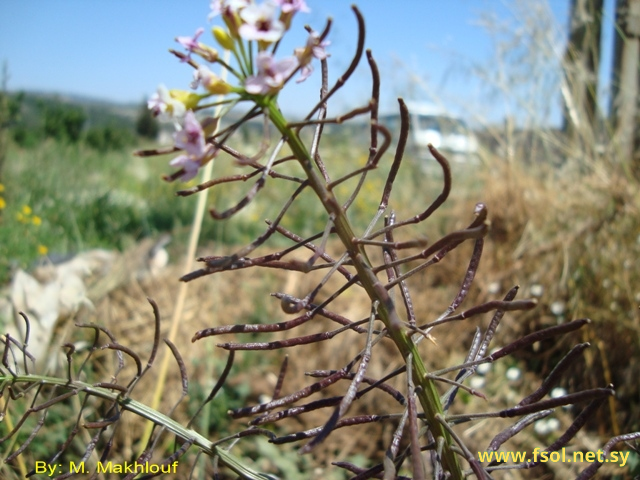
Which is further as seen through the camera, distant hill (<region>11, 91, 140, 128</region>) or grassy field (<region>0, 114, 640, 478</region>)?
distant hill (<region>11, 91, 140, 128</region>)

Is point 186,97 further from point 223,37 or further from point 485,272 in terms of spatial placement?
point 485,272

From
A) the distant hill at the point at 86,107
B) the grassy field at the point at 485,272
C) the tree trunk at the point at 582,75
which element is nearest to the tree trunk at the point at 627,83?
the tree trunk at the point at 582,75

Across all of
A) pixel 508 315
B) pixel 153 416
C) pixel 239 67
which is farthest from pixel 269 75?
pixel 508 315

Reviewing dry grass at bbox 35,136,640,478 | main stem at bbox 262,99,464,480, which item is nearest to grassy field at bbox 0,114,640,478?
dry grass at bbox 35,136,640,478

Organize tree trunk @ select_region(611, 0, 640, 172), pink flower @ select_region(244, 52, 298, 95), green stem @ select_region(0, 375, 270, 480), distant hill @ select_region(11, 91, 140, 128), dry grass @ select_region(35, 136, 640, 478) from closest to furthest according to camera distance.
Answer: pink flower @ select_region(244, 52, 298, 95) < green stem @ select_region(0, 375, 270, 480) < dry grass @ select_region(35, 136, 640, 478) < tree trunk @ select_region(611, 0, 640, 172) < distant hill @ select_region(11, 91, 140, 128)

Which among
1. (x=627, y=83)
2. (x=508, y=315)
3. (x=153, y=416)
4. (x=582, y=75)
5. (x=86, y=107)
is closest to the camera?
(x=153, y=416)

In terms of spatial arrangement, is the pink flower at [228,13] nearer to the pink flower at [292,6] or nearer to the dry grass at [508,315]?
the pink flower at [292,6]

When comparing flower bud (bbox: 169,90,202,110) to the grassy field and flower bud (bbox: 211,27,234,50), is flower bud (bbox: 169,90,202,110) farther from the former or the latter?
the grassy field
